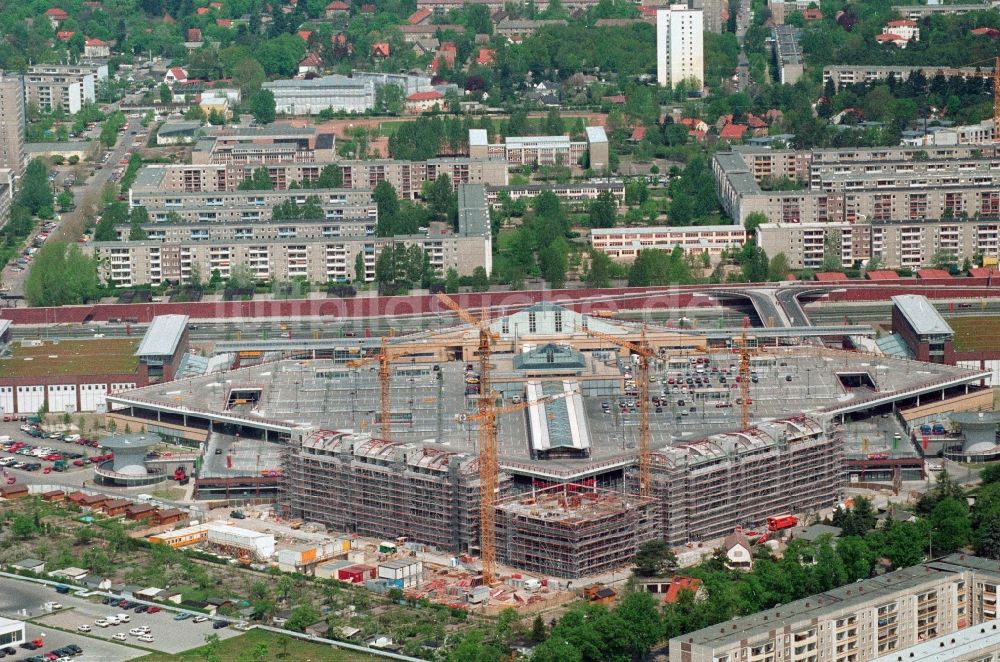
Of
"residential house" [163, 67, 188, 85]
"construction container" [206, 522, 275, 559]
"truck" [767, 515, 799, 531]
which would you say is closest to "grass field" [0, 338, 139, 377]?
"construction container" [206, 522, 275, 559]

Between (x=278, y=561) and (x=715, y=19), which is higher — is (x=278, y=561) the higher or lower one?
the lower one

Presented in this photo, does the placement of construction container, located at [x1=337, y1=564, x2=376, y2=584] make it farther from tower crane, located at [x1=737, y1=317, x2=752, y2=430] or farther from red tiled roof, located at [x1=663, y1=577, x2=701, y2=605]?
tower crane, located at [x1=737, y1=317, x2=752, y2=430]

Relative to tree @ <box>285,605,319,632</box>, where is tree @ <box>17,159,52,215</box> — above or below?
above

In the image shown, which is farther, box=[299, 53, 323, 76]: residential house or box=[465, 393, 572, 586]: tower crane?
box=[299, 53, 323, 76]: residential house

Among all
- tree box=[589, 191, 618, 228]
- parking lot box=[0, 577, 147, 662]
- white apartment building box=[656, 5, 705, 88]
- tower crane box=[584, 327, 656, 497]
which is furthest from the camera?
white apartment building box=[656, 5, 705, 88]

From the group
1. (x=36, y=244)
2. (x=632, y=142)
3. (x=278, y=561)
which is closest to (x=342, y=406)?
(x=278, y=561)

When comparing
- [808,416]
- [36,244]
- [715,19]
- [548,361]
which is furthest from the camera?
[715,19]

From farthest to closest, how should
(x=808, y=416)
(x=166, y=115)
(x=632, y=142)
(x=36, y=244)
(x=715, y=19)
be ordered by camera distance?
(x=715, y=19), (x=166, y=115), (x=632, y=142), (x=36, y=244), (x=808, y=416)

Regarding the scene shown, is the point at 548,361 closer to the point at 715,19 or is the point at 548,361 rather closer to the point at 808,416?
the point at 808,416
